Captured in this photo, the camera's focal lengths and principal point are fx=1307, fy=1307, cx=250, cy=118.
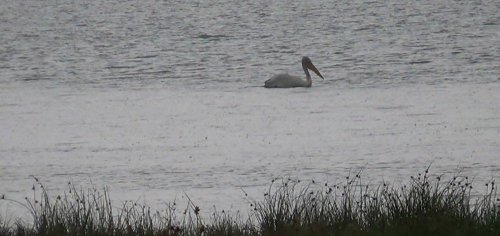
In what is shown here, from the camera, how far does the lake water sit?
11430mm

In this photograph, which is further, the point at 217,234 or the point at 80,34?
the point at 80,34

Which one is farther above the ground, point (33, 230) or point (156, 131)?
point (156, 131)

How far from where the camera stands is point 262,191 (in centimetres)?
1039

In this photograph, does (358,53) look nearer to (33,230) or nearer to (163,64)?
(163,64)

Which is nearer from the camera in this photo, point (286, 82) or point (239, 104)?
point (239, 104)

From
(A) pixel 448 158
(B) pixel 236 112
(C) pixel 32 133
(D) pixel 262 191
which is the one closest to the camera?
(D) pixel 262 191

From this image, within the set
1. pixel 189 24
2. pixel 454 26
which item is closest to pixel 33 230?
pixel 454 26

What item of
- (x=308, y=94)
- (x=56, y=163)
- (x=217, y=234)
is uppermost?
(x=308, y=94)

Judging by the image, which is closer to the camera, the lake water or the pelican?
the lake water

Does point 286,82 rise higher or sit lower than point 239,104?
higher

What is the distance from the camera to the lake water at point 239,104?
450 inches

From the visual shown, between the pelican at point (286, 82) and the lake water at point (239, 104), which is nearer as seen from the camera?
the lake water at point (239, 104)

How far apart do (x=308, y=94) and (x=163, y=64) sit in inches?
193

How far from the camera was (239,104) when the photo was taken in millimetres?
16109
